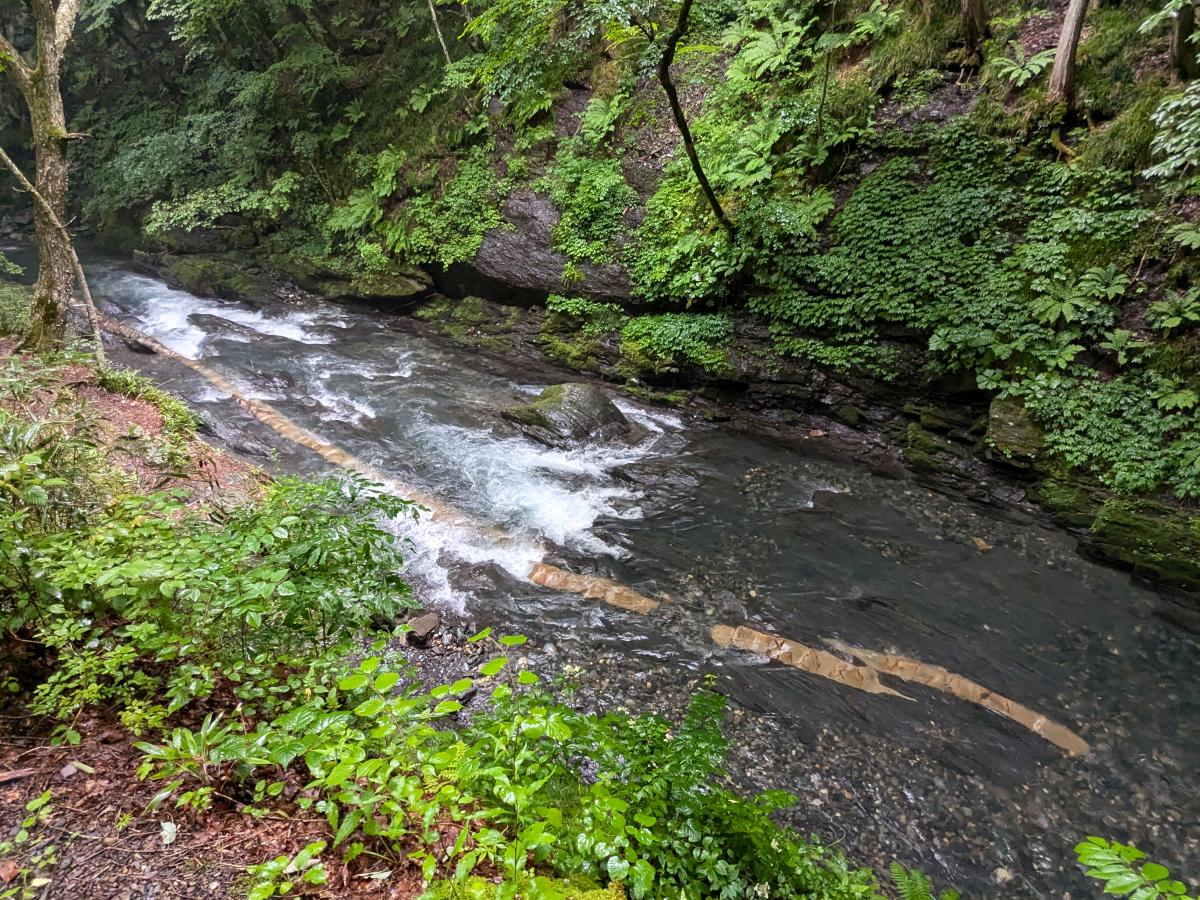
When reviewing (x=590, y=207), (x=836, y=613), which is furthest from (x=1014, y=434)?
(x=590, y=207)

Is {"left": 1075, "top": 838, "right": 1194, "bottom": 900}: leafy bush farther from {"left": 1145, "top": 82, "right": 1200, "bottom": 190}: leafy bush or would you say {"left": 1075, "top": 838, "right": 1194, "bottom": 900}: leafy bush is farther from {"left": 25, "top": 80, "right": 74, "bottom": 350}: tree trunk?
{"left": 25, "top": 80, "right": 74, "bottom": 350}: tree trunk

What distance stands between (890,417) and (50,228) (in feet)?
38.7

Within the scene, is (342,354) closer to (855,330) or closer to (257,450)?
(257,450)

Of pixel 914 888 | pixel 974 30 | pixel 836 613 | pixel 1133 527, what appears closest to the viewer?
pixel 914 888

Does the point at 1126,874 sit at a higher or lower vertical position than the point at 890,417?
higher

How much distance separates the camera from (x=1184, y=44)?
6.79 meters

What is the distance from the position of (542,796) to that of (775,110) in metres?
10.9

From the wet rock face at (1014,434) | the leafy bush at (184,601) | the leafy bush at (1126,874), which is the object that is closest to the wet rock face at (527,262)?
the wet rock face at (1014,434)

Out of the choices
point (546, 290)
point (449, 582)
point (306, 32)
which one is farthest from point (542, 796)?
point (306, 32)

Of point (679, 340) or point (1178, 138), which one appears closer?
point (1178, 138)

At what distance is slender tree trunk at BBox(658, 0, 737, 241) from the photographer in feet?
21.5

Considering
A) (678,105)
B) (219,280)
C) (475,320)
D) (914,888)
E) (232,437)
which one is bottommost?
(914,888)

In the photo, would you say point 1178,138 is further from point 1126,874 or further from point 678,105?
point 1126,874

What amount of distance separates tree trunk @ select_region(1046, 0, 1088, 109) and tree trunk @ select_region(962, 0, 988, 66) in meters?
1.16
